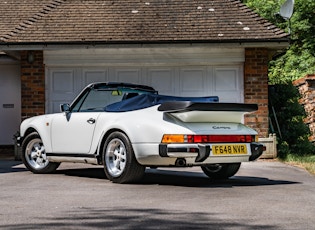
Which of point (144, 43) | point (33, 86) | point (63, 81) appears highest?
point (144, 43)

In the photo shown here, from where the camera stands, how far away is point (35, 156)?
10.5 metres

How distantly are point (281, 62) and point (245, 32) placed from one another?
46.2 feet

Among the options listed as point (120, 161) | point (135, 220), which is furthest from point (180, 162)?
point (135, 220)

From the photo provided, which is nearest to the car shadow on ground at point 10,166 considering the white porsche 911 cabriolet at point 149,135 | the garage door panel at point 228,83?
the white porsche 911 cabriolet at point 149,135

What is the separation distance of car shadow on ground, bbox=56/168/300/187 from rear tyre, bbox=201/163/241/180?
3.8 inches

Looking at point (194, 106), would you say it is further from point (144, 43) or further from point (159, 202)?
point (144, 43)

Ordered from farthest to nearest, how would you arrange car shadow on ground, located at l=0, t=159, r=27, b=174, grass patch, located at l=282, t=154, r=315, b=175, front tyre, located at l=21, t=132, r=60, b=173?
grass patch, located at l=282, t=154, r=315, b=175 → car shadow on ground, located at l=0, t=159, r=27, b=174 → front tyre, located at l=21, t=132, r=60, b=173

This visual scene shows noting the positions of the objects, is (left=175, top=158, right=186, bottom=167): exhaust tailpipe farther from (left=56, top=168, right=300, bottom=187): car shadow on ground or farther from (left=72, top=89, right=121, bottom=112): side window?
(left=72, top=89, right=121, bottom=112): side window

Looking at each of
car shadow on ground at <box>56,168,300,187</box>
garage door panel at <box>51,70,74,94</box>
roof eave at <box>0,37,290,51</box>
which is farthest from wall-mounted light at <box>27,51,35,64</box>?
car shadow on ground at <box>56,168,300,187</box>

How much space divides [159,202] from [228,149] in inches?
78.3

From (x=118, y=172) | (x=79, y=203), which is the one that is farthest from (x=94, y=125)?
(x=79, y=203)

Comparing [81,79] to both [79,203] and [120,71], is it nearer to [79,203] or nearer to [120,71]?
[120,71]

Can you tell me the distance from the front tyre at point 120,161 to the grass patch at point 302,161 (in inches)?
152

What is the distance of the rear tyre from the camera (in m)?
9.48
